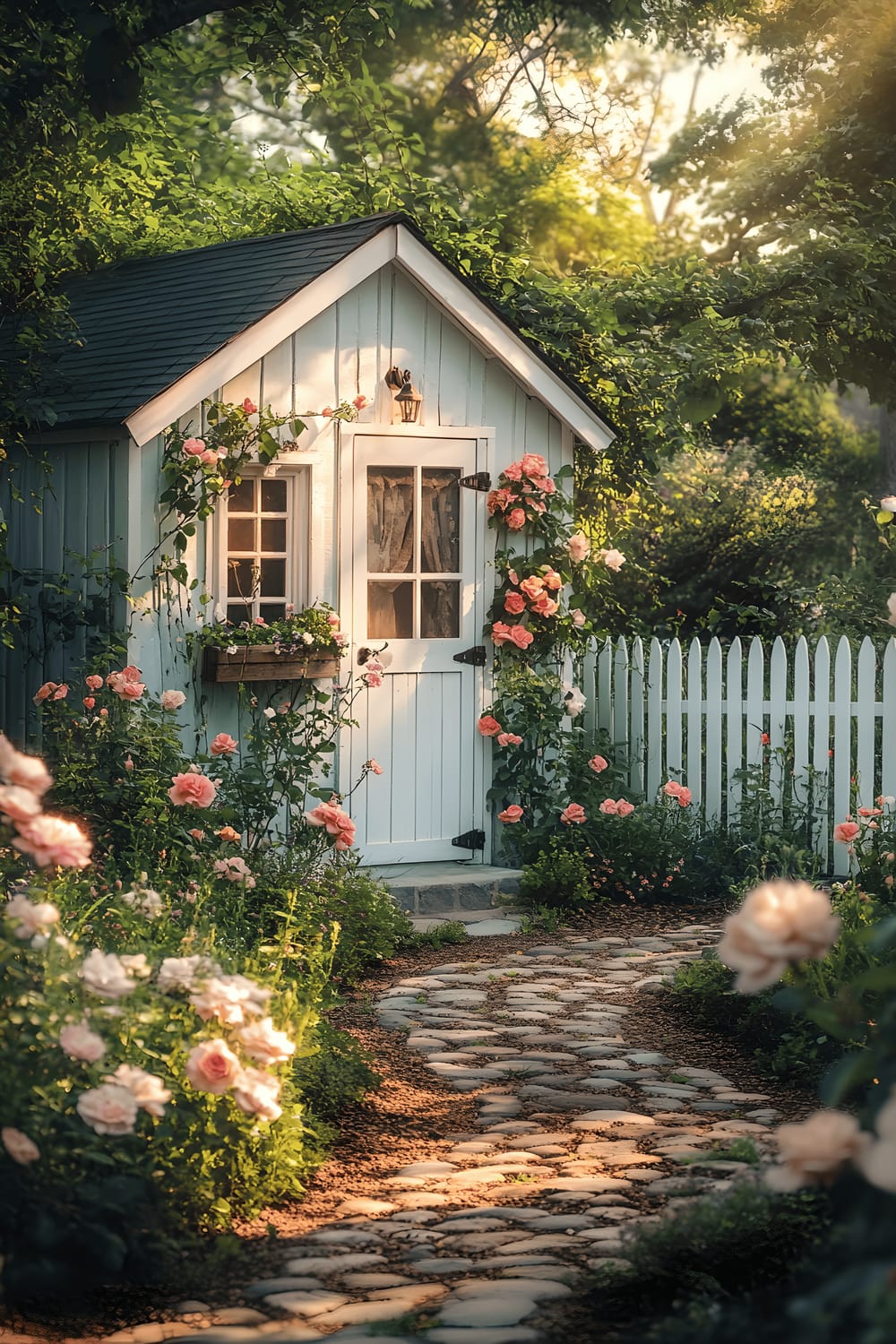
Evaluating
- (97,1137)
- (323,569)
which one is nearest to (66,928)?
(97,1137)

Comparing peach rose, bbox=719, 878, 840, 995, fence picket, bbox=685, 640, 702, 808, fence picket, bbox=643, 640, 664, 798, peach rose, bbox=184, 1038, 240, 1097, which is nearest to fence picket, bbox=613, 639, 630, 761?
fence picket, bbox=643, 640, 664, 798

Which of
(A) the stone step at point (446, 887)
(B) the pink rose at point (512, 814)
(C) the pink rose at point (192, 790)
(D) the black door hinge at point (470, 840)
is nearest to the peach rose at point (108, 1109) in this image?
(C) the pink rose at point (192, 790)

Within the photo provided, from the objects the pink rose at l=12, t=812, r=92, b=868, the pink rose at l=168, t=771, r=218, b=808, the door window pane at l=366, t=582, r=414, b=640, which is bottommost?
the pink rose at l=168, t=771, r=218, b=808

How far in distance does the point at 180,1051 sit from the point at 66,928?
0.89m

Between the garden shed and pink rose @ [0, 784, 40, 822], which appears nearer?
pink rose @ [0, 784, 40, 822]

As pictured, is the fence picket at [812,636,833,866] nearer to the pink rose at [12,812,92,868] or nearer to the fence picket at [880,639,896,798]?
the fence picket at [880,639,896,798]

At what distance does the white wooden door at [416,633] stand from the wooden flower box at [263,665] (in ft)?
1.22

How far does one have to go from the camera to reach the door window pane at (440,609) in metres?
9.55

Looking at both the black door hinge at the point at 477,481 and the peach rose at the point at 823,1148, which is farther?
the black door hinge at the point at 477,481

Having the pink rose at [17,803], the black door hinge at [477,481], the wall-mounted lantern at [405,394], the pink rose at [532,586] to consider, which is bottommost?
the pink rose at [17,803]

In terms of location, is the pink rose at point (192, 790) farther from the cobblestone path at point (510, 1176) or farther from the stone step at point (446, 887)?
the stone step at point (446, 887)

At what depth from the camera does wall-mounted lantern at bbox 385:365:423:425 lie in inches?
367

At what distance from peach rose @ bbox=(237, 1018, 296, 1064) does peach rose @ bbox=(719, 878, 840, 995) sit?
1.54 m

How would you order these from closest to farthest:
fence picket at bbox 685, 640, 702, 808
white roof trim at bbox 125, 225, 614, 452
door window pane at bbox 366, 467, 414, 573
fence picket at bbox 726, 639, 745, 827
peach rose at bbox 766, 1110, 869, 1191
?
peach rose at bbox 766, 1110, 869, 1191
white roof trim at bbox 125, 225, 614, 452
door window pane at bbox 366, 467, 414, 573
fence picket at bbox 726, 639, 745, 827
fence picket at bbox 685, 640, 702, 808
